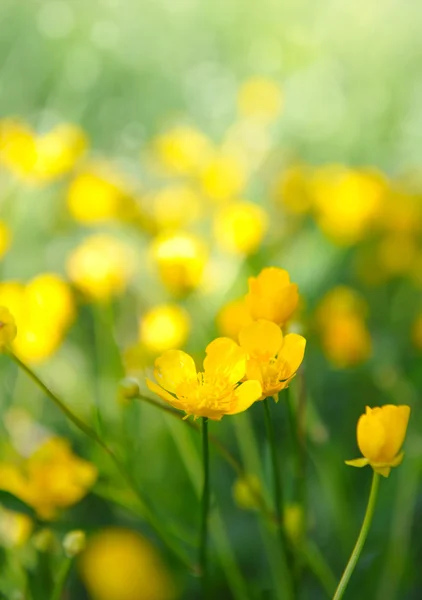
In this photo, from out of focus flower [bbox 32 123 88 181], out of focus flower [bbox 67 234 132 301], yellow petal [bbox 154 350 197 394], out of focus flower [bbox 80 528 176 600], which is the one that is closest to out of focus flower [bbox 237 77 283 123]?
out of focus flower [bbox 32 123 88 181]

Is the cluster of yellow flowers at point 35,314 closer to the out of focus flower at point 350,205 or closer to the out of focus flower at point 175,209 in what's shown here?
the out of focus flower at point 175,209

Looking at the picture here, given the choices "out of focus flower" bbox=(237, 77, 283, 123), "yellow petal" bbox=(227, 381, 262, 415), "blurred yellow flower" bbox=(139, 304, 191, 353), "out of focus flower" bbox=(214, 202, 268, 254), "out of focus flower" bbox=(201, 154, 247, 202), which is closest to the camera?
"yellow petal" bbox=(227, 381, 262, 415)

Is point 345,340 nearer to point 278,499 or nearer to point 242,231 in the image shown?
point 242,231

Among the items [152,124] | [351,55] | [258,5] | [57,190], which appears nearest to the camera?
[57,190]

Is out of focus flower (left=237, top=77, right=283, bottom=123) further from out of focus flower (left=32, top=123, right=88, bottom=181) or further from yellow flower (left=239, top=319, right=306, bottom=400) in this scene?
yellow flower (left=239, top=319, right=306, bottom=400)

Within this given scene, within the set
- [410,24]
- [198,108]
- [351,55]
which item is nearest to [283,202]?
[198,108]

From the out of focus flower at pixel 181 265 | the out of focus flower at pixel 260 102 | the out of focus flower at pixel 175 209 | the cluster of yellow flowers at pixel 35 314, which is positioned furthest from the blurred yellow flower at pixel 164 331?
the out of focus flower at pixel 260 102

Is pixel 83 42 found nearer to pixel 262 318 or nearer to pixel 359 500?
pixel 359 500
